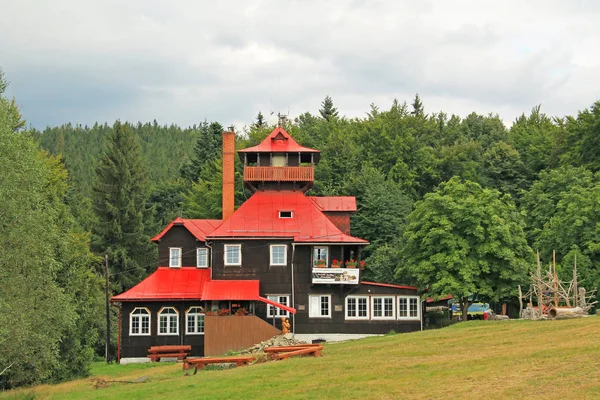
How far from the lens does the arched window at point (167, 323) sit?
50.0 meters

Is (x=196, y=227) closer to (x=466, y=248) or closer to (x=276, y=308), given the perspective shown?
(x=276, y=308)

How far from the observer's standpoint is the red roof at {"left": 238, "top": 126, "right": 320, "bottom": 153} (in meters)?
53.4

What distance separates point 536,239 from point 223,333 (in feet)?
64.8

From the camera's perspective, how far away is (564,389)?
22.3 m

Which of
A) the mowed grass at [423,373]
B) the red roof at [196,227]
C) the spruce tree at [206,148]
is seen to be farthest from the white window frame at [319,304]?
the spruce tree at [206,148]

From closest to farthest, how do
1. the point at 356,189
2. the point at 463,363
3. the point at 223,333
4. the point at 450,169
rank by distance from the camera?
the point at 463,363
the point at 223,333
the point at 356,189
the point at 450,169

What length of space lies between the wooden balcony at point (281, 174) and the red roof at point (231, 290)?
23.1 ft

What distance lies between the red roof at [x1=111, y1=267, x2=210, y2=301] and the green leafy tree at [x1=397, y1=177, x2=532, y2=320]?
12.0 m

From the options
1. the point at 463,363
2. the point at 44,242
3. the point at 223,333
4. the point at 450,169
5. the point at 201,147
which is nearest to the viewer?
the point at 463,363

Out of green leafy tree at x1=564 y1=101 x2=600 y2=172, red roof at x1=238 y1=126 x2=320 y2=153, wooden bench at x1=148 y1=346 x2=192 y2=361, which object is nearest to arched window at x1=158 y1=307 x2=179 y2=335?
wooden bench at x1=148 y1=346 x2=192 y2=361

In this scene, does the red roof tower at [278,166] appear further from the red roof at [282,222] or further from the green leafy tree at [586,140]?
the green leafy tree at [586,140]

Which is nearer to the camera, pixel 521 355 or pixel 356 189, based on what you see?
pixel 521 355

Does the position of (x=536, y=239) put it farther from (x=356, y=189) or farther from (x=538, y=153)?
(x=538, y=153)

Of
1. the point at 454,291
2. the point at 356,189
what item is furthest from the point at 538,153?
the point at 454,291
